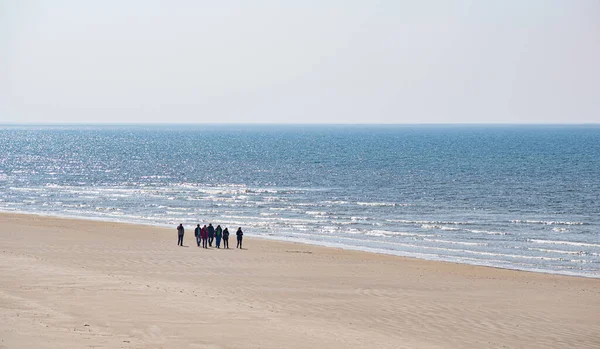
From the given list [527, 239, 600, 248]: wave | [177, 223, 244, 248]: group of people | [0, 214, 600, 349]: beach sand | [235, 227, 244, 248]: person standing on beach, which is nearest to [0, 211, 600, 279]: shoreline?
[0, 214, 600, 349]: beach sand

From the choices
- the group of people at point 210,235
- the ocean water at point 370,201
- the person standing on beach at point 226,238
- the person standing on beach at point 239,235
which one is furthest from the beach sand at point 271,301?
the ocean water at point 370,201

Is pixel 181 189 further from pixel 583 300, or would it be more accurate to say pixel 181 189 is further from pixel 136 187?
pixel 583 300

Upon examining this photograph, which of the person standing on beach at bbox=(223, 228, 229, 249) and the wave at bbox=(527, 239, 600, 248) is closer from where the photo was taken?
the person standing on beach at bbox=(223, 228, 229, 249)

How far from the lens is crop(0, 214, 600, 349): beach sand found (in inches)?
642

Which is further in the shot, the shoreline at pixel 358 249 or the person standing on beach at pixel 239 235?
the person standing on beach at pixel 239 235

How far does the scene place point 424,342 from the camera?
16969 mm

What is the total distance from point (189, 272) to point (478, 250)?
49.7ft

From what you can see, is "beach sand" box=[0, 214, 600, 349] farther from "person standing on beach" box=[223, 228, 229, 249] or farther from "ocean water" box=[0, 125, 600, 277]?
"ocean water" box=[0, 125, 600, 277]

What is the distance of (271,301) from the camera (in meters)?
20.9

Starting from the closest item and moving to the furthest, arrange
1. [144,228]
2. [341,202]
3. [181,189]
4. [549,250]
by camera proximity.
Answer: [549,250] → [144,228] → [341,202] → [181,189]

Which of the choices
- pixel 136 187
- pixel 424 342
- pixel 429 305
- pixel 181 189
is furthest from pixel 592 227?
pixel 136 187

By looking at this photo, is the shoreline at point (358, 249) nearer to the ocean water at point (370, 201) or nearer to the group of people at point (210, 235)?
the ocean water at point (370, 201)

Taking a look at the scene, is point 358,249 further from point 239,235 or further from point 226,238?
point 226,238

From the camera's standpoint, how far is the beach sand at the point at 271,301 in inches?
642
